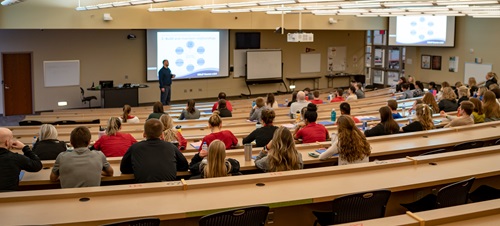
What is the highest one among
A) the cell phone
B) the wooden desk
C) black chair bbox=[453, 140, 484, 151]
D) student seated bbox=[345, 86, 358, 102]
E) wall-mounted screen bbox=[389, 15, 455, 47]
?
wall-mounted screen bbox=[389, 15, 455, 47]

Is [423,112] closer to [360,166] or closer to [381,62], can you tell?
[360,166]

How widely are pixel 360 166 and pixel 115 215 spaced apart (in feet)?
8.08

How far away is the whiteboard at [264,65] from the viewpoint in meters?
19.9

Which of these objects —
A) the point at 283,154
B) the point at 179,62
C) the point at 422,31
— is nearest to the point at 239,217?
the point at 283,154

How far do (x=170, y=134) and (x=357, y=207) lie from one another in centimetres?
276

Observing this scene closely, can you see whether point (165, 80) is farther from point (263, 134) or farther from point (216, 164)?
point (216, 164)

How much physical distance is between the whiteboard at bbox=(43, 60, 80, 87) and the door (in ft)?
1.65

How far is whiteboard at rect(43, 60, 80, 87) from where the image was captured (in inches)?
631

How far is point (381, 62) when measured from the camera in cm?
2294

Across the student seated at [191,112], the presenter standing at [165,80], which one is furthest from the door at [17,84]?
the student seated at [191,112]

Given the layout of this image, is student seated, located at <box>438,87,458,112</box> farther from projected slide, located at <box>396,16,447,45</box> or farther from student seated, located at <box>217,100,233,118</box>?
projected slide, located at <box>396,16,447,45</box>

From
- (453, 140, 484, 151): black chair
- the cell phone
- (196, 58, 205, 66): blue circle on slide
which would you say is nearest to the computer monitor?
(196, 58, 205, 66): blue circle on slide

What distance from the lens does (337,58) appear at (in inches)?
888

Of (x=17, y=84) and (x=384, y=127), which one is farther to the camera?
(x=17, y=84)
